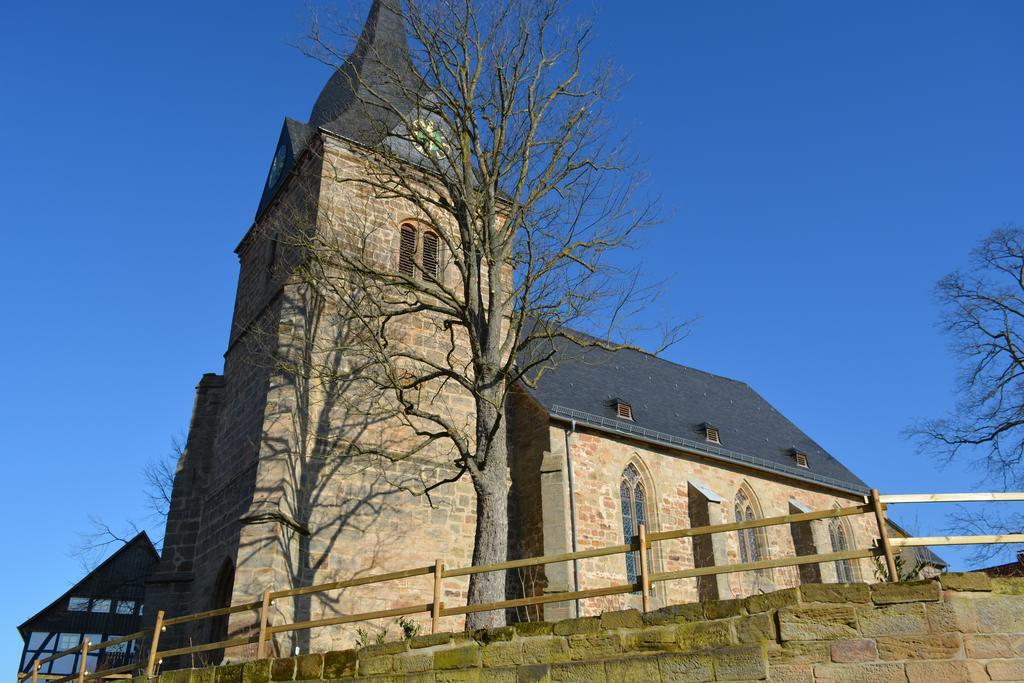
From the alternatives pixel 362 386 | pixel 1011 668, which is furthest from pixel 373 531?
pixel 1011 668

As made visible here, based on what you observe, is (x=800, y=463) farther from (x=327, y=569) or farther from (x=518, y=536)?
(x=327, y=569)

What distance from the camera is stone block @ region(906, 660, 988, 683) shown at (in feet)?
21.3

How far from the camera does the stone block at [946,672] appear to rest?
6484 millimetres

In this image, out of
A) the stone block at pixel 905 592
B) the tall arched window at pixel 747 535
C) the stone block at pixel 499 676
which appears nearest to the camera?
the stone block at pixel 905 592

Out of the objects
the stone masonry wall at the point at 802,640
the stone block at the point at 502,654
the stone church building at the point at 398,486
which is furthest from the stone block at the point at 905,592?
the stone church building at the point at 398,486

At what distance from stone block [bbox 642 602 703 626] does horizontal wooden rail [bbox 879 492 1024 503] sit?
6.07ft

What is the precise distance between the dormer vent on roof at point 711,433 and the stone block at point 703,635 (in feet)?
45.8

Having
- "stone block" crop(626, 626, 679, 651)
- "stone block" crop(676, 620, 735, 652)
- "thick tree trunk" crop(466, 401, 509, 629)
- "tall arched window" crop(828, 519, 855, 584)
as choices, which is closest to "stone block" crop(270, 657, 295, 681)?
"thick tree trunk" crop(466, 401, 509, 629)

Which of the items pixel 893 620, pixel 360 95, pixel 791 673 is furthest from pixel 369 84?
pixel 893 620

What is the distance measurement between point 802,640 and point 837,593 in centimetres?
49

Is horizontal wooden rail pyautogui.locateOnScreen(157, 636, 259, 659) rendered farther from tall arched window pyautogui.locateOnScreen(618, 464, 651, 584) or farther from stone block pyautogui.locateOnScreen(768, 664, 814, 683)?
tall arched window pyautogui.locateOnScreen(618, 464, 651, 584)

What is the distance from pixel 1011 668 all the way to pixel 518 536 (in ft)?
35.1

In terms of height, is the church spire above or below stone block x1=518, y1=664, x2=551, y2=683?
above

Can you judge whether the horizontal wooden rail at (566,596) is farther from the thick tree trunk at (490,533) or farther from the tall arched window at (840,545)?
the tall arched window at (840,545)
